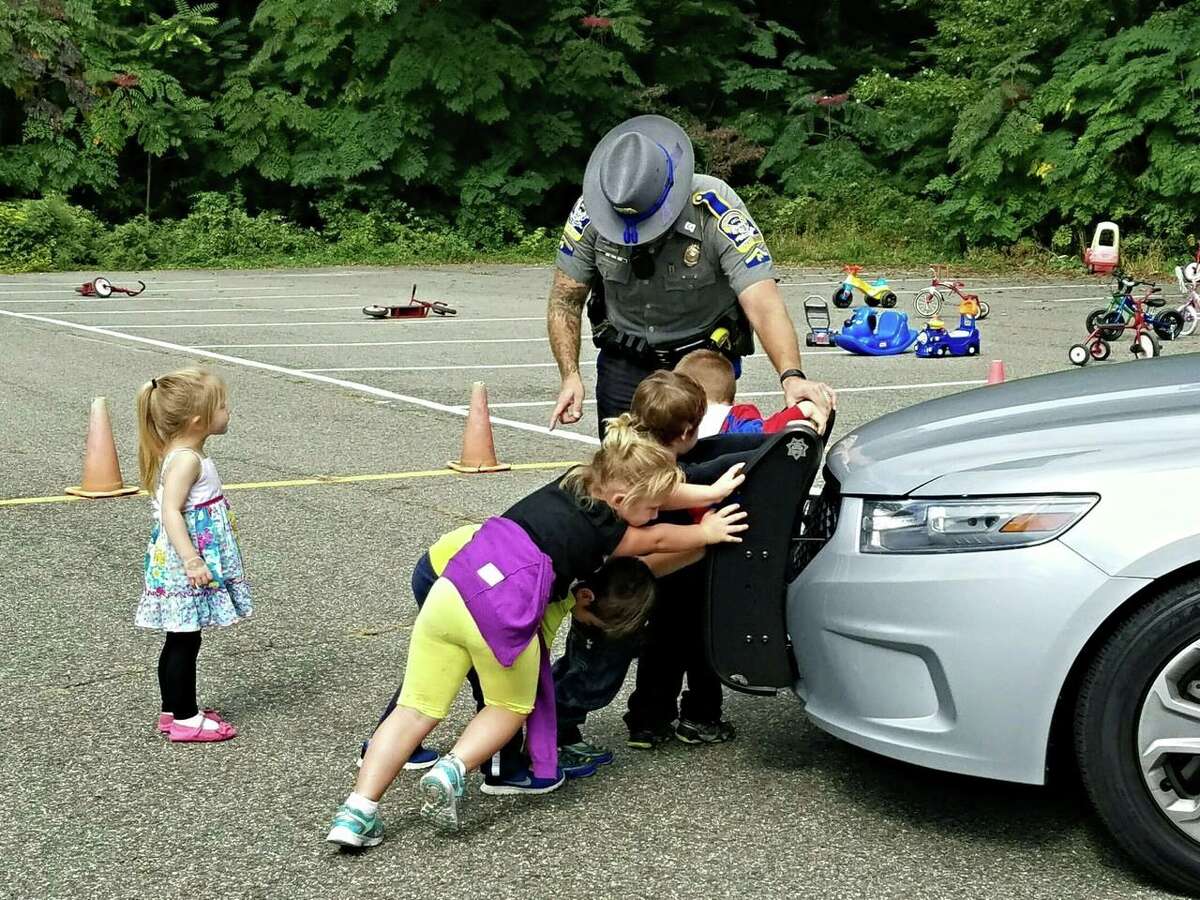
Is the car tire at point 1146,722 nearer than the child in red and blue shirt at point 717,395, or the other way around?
the car tire at point 1146,722

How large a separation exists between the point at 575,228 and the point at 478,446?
3605 millimetres

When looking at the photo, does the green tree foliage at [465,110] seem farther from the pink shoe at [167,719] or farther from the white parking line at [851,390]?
the pink shoe at [167,719]

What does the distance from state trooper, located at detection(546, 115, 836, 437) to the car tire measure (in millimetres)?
1660

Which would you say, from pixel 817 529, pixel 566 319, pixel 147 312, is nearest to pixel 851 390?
pixel 566 319

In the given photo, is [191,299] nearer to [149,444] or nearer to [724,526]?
[149,444]

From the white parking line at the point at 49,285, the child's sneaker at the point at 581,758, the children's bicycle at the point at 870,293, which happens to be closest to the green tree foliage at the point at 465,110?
the white parking line at the point at 49,285

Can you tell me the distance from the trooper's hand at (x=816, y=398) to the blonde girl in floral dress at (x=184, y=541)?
162 cm

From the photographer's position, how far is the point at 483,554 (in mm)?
3775

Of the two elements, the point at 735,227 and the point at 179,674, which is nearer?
the point at 179,674

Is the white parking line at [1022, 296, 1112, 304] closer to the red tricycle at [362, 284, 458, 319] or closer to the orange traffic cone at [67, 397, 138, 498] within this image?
the red tricycle at [362, 284, 458, 319]

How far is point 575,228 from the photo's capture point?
534cm

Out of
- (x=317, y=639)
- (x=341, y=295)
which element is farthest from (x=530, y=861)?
(x=341, y=295)

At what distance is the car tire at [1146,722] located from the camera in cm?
328

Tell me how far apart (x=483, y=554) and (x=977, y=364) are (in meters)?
11.4
